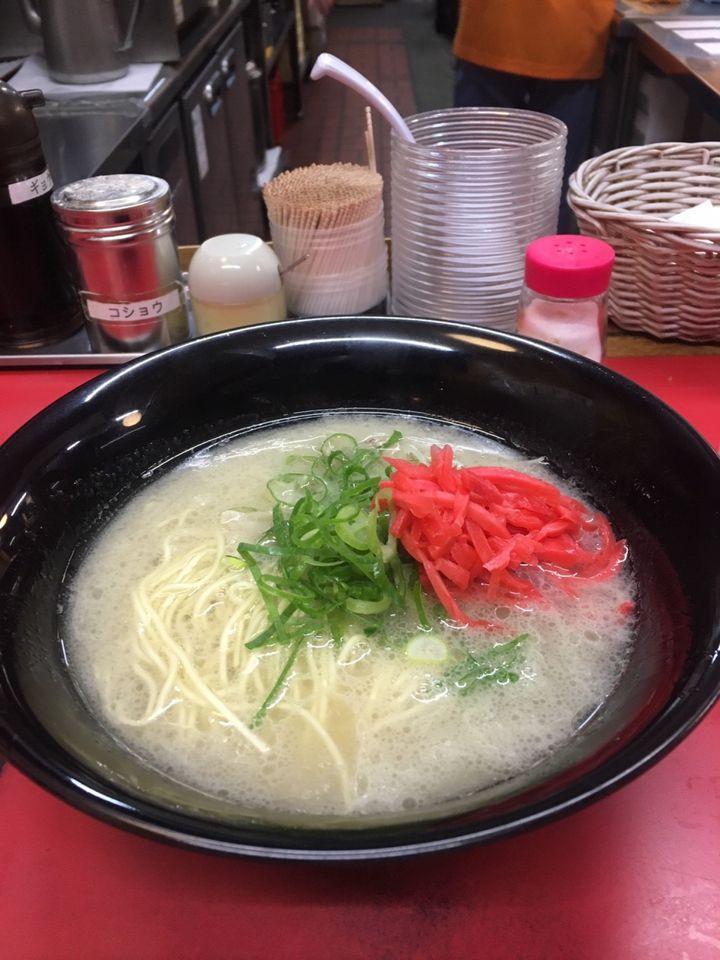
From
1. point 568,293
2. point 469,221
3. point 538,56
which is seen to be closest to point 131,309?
point 469,221

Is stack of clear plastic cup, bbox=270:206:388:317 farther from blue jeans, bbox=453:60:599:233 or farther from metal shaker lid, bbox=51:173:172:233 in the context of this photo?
blue jeans, bbox=453:60:599:233

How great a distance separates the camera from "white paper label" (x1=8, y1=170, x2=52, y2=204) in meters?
1.46

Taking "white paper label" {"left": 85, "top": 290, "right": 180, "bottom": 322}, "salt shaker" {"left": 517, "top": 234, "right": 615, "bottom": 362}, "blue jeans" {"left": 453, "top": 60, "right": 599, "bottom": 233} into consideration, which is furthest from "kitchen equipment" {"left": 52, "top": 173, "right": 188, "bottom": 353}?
"blue jeans" {"left": 453, "top": 60, "right": 599, "bottom": 233}

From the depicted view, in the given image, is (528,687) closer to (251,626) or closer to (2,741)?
(251,626)

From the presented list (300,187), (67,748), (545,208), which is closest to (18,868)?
(67,748)

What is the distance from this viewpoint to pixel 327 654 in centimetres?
88

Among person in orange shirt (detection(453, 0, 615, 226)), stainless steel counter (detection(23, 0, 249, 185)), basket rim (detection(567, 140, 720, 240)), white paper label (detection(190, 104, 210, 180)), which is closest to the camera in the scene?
basket rim (detection(567, 140, 720, 240))

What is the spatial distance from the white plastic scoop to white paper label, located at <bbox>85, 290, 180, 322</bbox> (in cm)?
48

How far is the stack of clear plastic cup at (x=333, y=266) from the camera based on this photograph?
1.46 meters

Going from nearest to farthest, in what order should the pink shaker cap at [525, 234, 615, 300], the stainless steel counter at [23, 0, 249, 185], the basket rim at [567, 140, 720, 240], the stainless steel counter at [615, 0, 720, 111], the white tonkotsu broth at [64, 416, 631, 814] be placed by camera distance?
the white tonkotsu broth at [64, 416, 631, 814]
the pink shaker cap at [525, 234, 615, 300]
the basket rim at [567, 140, 720, 240]
the stainless steel counter at [23, 0, 249, 185]
the stainless steel counter at [615, 0, 720, 111]

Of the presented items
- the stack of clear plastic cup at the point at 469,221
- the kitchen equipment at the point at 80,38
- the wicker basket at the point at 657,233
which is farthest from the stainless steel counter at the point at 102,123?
the wicker basket at the point at 657,233

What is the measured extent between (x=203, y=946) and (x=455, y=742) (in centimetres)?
29

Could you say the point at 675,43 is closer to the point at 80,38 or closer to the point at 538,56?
the point at 538,56

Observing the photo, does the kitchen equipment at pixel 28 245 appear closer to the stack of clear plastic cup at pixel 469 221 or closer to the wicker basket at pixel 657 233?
the stack of clear plastic cup at pixel 469 221
